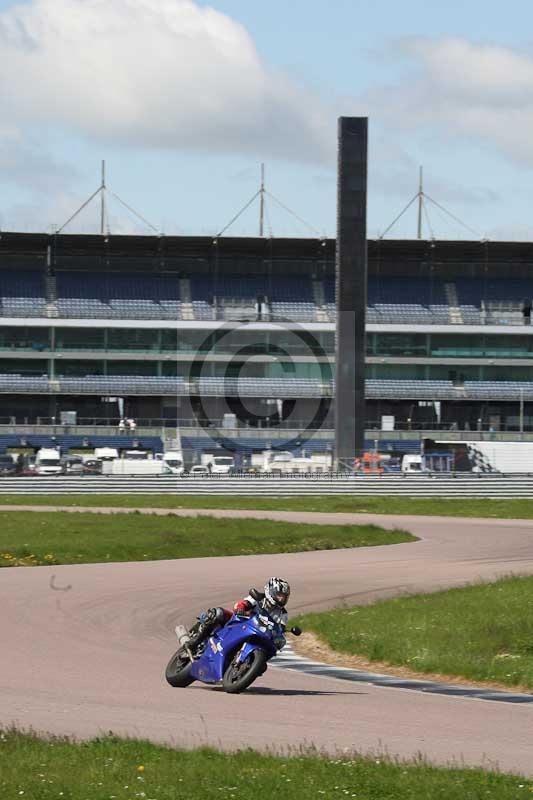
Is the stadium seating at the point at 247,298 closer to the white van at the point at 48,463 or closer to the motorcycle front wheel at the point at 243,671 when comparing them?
the white van at the point at 48,463

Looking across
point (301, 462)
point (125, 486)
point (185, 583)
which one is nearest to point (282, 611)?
point (185, 583)

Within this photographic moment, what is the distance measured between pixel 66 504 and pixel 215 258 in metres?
51.7

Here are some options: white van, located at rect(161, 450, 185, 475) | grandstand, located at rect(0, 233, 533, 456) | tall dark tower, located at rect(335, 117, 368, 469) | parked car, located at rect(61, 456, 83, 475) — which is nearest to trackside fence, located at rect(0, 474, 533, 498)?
tall dark tower, located at rect(335, 117, 368, 469)

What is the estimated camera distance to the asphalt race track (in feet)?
41.6

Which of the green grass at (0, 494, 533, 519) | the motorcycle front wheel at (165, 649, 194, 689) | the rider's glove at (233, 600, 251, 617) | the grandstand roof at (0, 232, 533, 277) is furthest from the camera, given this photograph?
the grandstand roof at (0, 232, 533, 277)

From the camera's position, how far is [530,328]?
341 ft

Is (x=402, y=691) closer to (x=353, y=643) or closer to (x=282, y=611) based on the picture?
(x=282, y=611)

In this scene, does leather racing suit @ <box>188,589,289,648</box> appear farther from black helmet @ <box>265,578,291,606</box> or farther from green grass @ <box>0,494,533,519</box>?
green grass @ <box>0,494,533,519</box>

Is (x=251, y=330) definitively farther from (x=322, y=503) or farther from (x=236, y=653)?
(x=236, y=653)

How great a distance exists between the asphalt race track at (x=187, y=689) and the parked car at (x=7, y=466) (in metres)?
44.1

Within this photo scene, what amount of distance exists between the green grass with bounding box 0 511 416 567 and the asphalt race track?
263 centimetres

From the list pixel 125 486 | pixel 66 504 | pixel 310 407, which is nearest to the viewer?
pixel 66 504

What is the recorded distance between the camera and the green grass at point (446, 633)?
17.7m

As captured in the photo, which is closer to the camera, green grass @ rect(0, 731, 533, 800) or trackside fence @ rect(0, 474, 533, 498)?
green grass @ rect(0, 731, 533, 800)
